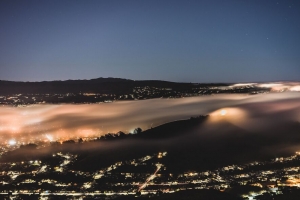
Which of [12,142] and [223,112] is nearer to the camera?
[12,142]

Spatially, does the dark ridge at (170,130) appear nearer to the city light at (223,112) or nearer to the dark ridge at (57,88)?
the city light at (223,112)

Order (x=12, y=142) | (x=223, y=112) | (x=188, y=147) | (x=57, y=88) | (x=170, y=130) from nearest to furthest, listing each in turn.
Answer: (x=188, y=147)
(x=170, y=130)
(x=12, y=142)
(x=223, y=112)
(x=57, y=88)

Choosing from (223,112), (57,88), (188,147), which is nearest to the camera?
(188,147)

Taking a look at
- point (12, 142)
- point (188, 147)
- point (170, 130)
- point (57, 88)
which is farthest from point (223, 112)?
point (57, 88)

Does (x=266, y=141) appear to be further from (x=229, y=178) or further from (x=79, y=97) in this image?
(x=79, y=97)

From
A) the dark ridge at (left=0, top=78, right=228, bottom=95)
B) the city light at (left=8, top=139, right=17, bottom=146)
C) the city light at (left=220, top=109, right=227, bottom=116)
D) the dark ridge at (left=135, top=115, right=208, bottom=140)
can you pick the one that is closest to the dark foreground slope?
the dark ridge at (left=135, top=115, right=208, bottom=140)

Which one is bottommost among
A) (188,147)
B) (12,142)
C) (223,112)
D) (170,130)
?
(12,142)

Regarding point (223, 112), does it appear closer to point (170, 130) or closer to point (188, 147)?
point (170, 130)

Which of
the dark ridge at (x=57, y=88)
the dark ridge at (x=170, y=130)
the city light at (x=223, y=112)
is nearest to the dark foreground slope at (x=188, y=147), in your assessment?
the dark ridge at (x=170, y=130)

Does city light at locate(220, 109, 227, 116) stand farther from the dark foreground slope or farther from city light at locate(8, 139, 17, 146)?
city light at locate(8, 139, 17, 146)

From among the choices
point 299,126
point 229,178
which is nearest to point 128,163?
point 229,178

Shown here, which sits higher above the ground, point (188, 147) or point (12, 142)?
point (188, 147)
